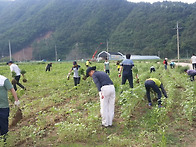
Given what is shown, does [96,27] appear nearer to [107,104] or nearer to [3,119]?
[107,104]

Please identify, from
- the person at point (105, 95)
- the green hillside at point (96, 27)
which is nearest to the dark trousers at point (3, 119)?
the person at point (105, 95)

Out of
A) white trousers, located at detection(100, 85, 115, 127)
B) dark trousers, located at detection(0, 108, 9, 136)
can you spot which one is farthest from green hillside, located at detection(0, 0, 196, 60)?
dark trousers, located at detection(0, 108, 9, 136)

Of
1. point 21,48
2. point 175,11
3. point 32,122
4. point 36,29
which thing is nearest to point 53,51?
point 21,48

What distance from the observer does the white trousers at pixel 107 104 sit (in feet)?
15.6

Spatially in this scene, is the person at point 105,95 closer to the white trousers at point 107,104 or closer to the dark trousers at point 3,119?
the white trousers at point 107,104

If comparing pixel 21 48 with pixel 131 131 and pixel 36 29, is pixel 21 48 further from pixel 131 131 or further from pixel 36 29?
pixel 131 131

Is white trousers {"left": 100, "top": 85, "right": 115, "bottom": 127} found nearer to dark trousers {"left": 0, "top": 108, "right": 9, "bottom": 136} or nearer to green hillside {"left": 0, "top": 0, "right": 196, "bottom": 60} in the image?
dark trousers {"left": 0, "top": 108, "right": 9, "bottom": 136}

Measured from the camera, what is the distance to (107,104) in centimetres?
488

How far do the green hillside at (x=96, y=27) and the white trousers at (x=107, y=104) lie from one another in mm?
54838

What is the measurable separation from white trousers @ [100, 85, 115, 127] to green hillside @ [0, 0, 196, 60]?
54838 mm

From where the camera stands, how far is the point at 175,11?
8288 cm

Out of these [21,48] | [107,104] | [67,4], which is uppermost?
[67,4]

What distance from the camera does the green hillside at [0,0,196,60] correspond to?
69438mm

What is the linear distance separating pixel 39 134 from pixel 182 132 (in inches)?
127
